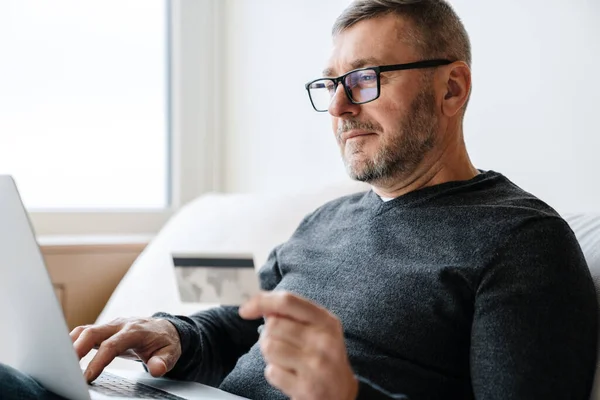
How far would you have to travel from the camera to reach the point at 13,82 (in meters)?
2.10

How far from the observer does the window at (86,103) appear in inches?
83.2

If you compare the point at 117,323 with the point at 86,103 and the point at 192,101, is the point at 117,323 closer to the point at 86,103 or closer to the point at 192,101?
the point at 86,103

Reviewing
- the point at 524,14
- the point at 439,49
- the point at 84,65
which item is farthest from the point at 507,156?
the point at 84,65

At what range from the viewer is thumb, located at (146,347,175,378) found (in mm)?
1043

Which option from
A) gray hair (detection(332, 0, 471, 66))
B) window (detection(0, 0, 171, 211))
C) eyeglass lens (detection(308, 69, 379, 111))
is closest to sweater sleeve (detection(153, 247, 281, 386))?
eyeglass lens (detection(308, 69, 379, 111))

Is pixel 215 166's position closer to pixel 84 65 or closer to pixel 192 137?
pixel 192 137

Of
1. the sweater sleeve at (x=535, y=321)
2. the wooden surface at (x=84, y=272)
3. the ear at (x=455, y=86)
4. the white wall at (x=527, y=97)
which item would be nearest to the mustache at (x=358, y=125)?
the ear at (x=455, y=86)

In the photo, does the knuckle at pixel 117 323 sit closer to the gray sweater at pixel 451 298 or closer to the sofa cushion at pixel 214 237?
the gray sweater at pixel 451 298

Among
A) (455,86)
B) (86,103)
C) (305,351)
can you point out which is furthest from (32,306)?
(86,103)

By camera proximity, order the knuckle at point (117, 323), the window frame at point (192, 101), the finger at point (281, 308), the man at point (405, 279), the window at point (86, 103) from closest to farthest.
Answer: the finger at point (281, 308), the man at point (405, 279), the knuckle at point (117, 323), the window at point (86, 103), the window frame at point (192, 101)

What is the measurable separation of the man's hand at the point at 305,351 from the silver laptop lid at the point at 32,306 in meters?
0.23

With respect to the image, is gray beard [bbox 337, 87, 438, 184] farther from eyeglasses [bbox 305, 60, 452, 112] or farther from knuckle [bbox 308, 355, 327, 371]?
knuckle [bbox 308, 355, 327, 371]

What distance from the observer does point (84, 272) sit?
178 cm

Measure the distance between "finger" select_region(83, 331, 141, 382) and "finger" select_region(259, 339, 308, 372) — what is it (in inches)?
15.2
